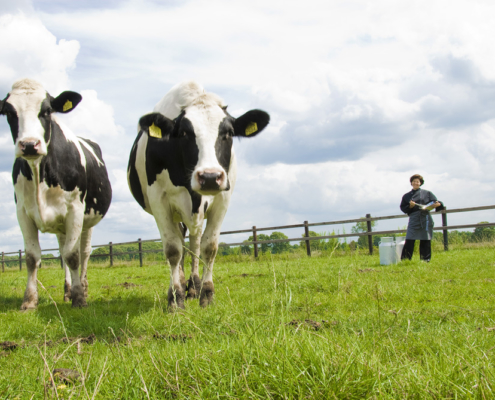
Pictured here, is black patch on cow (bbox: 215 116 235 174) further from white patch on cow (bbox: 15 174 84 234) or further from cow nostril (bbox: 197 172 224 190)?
white patch on cow (bbox: 15 174 84 234)

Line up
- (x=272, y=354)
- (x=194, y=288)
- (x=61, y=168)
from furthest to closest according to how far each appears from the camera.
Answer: (x=194, y=288) → (x=61, y=168) → (x=272, y=354)

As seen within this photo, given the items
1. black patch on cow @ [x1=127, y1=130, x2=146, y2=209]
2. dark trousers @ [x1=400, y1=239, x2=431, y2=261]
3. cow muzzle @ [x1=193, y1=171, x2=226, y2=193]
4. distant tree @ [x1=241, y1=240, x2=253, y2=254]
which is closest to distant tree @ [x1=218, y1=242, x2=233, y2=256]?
distant tree @ [x1=241, y1=240, x2=253, y2=254]

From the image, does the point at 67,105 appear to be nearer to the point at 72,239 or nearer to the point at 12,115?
the point at 12,115

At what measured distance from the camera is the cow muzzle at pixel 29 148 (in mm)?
4754

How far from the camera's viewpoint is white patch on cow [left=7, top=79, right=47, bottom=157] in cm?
494

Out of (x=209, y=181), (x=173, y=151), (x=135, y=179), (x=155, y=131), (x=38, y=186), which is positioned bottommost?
(x=209, y=181)

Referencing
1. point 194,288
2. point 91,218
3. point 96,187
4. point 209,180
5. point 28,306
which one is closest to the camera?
point 209,180

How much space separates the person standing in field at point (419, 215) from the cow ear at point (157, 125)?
21.1 ft

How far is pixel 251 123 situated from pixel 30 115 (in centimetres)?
259

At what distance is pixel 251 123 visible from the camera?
16.9 ft

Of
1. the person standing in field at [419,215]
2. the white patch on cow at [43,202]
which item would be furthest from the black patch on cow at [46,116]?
the person standing in field at [419,215]

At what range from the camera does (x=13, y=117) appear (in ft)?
17.2

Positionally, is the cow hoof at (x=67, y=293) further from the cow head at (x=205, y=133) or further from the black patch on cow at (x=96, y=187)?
the cow head at (x=205, y=133)

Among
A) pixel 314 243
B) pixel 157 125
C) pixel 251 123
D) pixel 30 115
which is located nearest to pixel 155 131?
pixel 157 125
